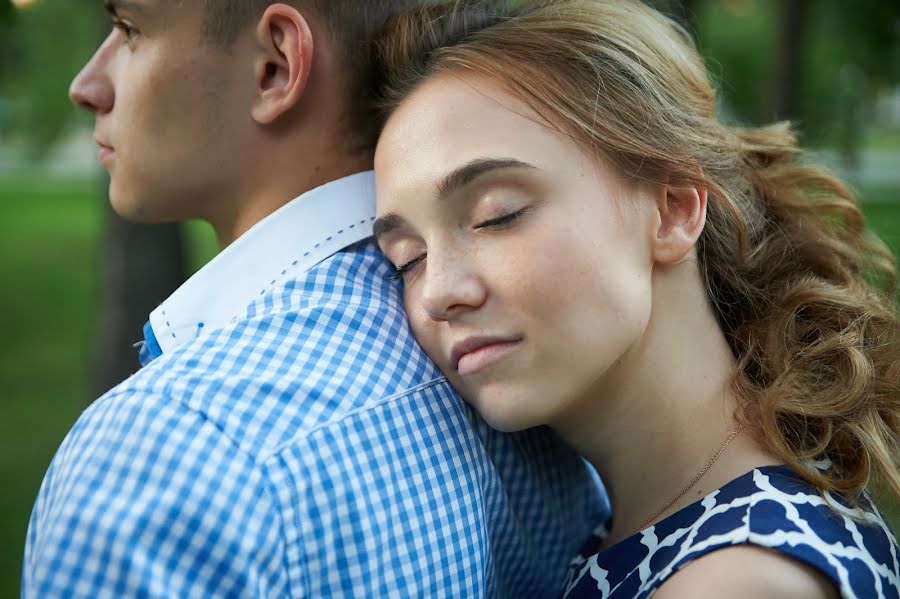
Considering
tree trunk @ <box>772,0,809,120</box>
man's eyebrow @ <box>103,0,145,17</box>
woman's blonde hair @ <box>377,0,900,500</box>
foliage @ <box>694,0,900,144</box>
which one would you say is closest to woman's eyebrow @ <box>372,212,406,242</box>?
woman's blonde hair @ <box>377,0,900,500</box>

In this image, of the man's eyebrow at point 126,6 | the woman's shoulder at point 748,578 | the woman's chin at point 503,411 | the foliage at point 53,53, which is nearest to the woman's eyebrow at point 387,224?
the woman's chin at point 503,411

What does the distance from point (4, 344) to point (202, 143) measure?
1112cm

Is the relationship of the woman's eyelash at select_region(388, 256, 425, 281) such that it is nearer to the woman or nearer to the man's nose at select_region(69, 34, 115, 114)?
the woman

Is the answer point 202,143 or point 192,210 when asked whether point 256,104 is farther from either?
point 192,210

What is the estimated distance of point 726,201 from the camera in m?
2.29

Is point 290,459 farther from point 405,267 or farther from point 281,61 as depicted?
point 281,61

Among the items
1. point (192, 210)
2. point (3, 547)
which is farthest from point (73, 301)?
point (192, 210)

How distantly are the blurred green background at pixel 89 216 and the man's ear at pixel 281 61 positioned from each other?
1.16 metres

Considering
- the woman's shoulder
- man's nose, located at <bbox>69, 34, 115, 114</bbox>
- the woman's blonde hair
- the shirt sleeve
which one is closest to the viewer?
the shirt sleeve

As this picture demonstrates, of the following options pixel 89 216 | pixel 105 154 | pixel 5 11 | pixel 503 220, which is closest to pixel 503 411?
pixel 503 220

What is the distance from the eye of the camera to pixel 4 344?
12.2 meters

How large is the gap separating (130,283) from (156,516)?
205 inches

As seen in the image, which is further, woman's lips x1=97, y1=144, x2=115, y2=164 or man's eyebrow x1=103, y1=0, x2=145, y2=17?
woman's lips x1=97, y1=144, x2=115, y2=164

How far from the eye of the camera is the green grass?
7.09 meters
